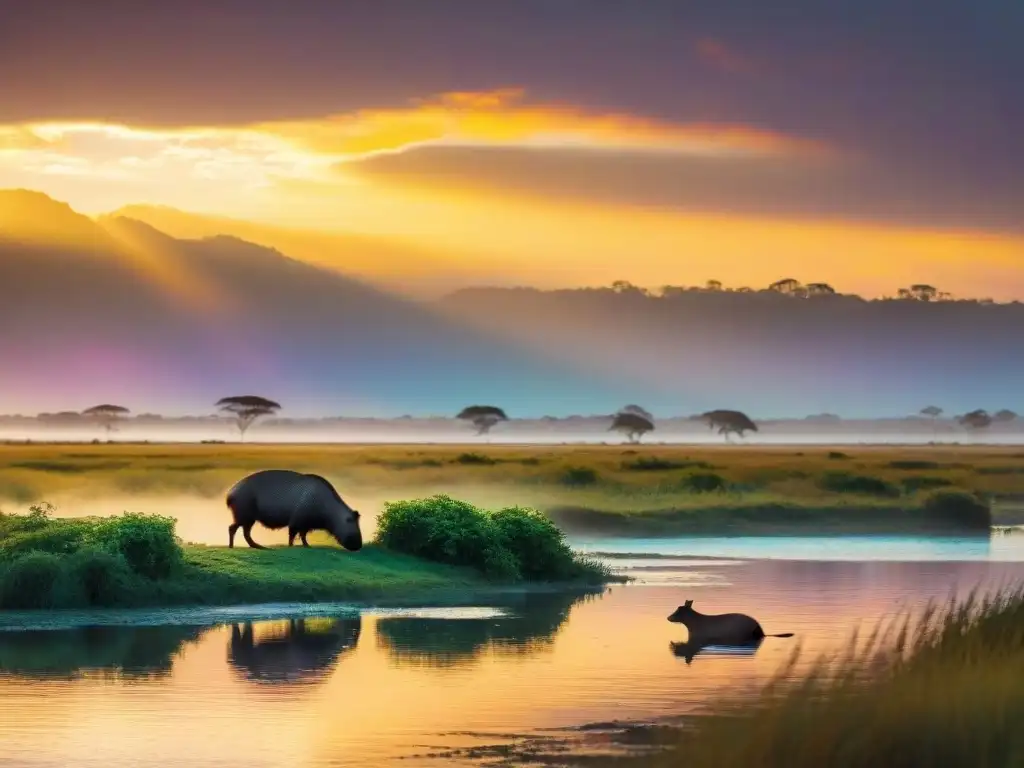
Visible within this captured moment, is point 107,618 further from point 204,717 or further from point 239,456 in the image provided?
point 239,456

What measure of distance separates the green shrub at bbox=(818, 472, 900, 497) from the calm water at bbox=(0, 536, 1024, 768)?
125 feet

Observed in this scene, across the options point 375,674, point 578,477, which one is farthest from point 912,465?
point 375,674

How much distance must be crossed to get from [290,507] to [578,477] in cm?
4487

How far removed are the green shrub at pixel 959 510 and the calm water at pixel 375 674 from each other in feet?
90.6

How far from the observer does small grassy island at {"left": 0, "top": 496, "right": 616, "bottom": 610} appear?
31.9m

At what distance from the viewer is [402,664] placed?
25.4 m

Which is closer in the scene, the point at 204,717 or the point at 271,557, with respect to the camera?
the point at 204,717

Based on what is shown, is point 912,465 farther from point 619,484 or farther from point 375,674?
point 375,674

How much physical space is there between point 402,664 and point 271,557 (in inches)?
408

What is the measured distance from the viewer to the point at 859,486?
78000 mm

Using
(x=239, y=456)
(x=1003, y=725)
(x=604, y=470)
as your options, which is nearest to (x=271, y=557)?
(x=1003, y=725)

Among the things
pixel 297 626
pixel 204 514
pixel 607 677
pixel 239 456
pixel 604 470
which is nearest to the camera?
pixel 607 677

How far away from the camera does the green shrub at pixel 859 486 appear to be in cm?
7644

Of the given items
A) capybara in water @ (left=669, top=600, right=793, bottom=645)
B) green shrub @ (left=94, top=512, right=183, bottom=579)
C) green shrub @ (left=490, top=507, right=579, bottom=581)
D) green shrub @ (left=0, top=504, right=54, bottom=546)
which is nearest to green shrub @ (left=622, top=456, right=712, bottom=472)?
green shrub @ (left=490, top=507, right=579, bottom=581)
